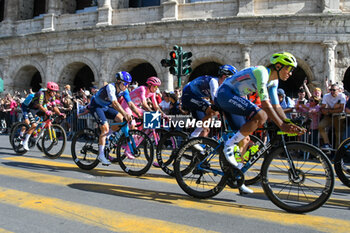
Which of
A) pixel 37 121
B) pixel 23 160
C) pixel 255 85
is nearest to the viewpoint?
pixel 255 85

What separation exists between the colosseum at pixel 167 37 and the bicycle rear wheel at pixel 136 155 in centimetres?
1285

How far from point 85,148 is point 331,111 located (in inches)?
255

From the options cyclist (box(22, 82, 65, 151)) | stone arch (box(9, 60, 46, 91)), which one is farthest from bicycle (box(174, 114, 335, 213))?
stone arch (box(9, 60, 46, 91))

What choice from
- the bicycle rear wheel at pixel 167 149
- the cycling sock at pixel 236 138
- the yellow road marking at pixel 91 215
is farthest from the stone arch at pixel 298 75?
the yellow road marking at pixel 91 215

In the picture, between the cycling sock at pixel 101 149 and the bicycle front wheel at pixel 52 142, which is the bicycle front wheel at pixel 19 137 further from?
the cycling sock at pixel 101 149

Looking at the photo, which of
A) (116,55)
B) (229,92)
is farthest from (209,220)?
(116,55)

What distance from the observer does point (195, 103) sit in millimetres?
6152

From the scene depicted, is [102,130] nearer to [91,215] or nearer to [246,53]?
[91,215]

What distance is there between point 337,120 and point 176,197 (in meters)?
6.19

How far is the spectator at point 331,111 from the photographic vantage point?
8.76m

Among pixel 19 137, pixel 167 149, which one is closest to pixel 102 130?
pixel 167 149

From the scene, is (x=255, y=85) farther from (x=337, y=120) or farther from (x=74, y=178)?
(x=337, y=120)

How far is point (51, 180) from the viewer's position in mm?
5562

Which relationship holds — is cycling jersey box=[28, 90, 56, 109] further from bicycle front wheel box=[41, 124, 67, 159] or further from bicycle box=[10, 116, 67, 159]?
bicycle front wheel box=[41, 124, 67, 159]
